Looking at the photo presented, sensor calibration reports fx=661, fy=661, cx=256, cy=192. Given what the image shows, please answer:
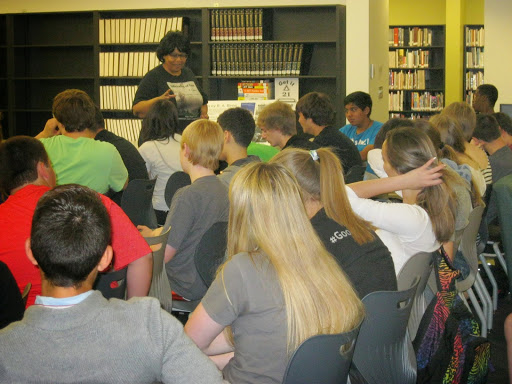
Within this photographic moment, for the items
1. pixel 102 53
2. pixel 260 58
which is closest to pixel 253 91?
pixel 260 58

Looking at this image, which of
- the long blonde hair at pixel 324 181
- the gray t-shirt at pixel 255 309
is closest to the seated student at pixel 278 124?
the long blonde hair at pixel 324 181

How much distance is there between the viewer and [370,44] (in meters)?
7.17

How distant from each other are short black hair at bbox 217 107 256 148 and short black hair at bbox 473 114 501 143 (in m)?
2.03

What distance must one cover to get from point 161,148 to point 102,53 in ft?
11.1

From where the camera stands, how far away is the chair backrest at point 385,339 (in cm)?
200

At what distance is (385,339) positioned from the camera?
209 cm

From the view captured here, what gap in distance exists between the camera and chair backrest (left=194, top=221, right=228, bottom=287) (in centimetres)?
261

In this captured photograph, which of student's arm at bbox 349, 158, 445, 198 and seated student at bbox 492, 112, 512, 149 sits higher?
seated student at bbox 492, 112, 512, 149

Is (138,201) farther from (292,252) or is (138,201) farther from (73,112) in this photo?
(292,252)

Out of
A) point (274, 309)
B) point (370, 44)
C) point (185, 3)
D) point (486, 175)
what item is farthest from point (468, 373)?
point (185, 3)

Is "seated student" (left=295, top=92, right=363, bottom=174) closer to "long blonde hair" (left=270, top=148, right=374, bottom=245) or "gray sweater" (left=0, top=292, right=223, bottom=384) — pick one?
"long blonde hair" (left=270, top=148, right=374, bottom=245)

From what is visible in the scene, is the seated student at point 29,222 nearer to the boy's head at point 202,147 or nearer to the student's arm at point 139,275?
the student's arm at point 139,275

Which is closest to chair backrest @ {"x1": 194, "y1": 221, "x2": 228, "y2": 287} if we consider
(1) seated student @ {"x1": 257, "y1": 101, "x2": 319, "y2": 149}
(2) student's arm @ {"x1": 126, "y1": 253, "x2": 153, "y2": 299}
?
(2) student's arm @ {"x1": 126, "y1": 253, "x2": 153, "y2": 299}

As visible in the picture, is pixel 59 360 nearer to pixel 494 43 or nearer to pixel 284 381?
pixel 284 381
